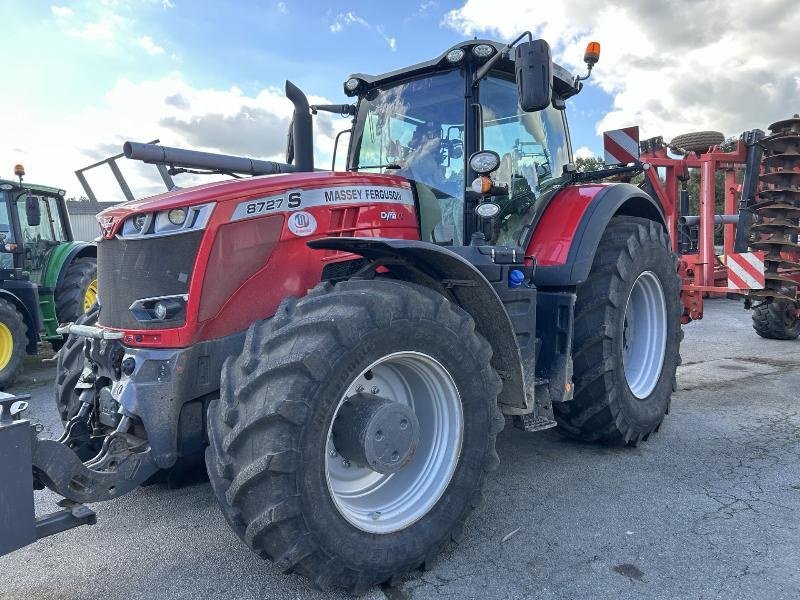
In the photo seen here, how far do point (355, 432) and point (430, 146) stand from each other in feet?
5.97

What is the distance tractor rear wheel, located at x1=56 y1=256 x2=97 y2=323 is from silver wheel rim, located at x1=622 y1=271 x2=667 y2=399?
6703 millimetres

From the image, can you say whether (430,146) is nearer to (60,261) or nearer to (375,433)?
(375,433)

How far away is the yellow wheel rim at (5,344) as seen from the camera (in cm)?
687

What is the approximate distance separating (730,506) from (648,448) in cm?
87

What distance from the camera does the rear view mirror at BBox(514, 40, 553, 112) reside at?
2.89 metres

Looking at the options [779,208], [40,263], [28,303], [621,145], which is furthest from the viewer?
[40,263]

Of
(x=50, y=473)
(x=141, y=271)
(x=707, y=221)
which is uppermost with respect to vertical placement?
(x=707, y=221)

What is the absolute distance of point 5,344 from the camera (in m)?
6.93

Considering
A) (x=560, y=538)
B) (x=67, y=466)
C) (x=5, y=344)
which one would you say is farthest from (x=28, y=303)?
(x=560, y=538)

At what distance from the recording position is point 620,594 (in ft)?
7.93

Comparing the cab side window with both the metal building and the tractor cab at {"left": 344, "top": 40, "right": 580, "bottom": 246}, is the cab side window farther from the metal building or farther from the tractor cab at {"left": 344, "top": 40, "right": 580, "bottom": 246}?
the metal building

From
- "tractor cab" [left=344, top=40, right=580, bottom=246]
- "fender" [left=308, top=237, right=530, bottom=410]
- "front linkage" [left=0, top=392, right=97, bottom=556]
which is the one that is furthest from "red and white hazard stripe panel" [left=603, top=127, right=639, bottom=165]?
"front linkage" [left=0, top=392, right=97, bottom=556]

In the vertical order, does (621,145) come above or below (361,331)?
above

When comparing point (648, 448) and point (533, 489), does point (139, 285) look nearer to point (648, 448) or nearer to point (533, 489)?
point (533, 489)
